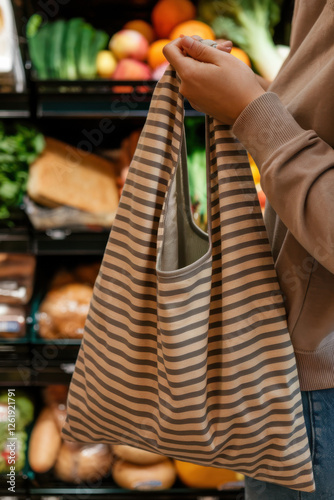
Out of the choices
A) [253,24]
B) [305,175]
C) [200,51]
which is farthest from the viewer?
[253,24]

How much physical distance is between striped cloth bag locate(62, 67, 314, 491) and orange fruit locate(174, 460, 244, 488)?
46.3 inches

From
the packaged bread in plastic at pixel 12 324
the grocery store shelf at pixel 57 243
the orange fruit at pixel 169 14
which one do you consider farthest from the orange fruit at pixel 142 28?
the packaged bread in plastic at pixel 12 324

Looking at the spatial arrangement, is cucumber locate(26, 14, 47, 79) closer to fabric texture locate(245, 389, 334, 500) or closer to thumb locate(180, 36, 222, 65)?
thumb locate(180, 36, 222, 65)

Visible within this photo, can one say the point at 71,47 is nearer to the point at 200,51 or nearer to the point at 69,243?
the point at 69,243

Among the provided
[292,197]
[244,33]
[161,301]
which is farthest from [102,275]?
[244,33]

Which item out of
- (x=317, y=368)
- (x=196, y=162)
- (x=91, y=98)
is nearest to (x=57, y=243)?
(x=91, y=98)

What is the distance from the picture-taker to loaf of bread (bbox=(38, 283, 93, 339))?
6.30ft

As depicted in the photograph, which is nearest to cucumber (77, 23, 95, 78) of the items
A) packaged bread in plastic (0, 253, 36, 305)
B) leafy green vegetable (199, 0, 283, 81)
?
leafy green vegetable (199, 0, 283, 81)

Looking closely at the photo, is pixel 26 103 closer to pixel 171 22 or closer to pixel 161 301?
pixel 171 22

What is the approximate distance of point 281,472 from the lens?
81 centimetres

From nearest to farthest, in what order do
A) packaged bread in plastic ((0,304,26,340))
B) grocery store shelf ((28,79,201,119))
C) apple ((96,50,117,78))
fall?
grocery store shelf ((28,79,201,119))
packaged bread in plastic ((0,304,26,340))
apple ((96,50,117,78))

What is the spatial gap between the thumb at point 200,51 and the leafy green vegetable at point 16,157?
1332 millimetres

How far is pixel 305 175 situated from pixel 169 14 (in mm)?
1564

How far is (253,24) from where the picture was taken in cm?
199
